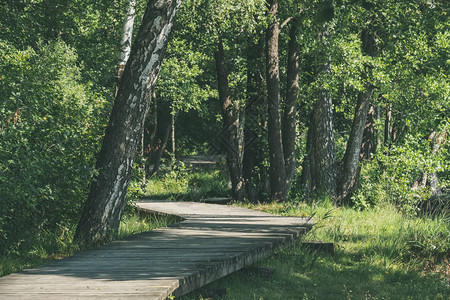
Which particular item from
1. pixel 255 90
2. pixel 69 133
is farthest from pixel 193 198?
pixel 69 133

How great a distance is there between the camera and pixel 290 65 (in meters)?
17.2

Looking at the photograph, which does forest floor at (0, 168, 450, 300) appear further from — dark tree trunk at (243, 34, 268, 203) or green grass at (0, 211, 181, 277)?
dark tree trunk at (243, 34, 268, 203)

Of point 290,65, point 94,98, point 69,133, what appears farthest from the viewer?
point 290,65

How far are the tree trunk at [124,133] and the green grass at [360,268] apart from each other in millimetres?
2052

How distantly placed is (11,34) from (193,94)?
10.7 meters

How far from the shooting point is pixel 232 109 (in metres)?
17.0

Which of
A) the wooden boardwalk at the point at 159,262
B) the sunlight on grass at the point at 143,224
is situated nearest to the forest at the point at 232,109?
the sunlight on grass at the point at 143,224

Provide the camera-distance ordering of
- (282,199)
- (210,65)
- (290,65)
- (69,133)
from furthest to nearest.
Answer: (210,65), (290,65), (282,199), (69,133)

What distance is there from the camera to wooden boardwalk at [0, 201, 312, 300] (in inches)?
220

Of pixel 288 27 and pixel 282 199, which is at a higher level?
pixel 288 27

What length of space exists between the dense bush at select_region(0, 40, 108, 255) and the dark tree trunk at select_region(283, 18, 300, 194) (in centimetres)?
778

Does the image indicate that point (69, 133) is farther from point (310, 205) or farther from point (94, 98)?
point (310, 205)

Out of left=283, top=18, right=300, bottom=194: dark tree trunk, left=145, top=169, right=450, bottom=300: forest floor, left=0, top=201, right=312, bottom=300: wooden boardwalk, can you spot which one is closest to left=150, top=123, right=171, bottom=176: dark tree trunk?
left=283, top=18, right=300, bottom=194: dark tree trunk

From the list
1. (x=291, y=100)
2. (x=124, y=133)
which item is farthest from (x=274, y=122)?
(x=124, y=133)
